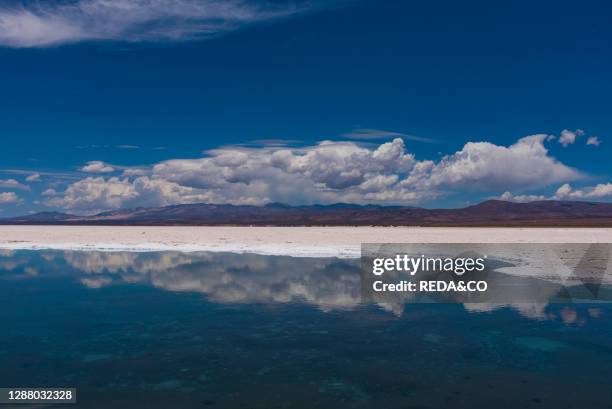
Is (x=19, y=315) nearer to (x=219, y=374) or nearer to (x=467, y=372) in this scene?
(x=219, y=374)

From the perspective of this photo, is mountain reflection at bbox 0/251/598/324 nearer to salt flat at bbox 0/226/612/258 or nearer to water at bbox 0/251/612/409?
water at bbox 0/251/612/409

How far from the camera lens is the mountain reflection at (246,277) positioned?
17703mm

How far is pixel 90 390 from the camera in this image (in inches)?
375

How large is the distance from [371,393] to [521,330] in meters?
6.63

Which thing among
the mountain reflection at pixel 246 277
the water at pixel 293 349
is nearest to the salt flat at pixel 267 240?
the mountain reflection at pixel 246 277

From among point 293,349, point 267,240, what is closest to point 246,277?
point 293,349

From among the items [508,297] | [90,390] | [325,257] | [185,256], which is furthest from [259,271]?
[90,390]

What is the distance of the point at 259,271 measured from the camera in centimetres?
2588

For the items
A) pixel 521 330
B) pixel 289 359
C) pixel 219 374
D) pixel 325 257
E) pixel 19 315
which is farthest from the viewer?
pixel 325 257

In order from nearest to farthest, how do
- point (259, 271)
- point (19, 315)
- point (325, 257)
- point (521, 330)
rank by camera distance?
point (521, 330) < point (19, 315) < point (259, 271) < point (325, 257)

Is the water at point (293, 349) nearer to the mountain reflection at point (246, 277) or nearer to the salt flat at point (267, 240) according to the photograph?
the mountain reflection at point (246, 277)

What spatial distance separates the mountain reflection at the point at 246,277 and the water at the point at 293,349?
7.5 inches

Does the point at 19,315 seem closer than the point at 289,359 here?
No

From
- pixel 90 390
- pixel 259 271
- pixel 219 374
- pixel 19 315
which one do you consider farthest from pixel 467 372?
pixel 259 271
